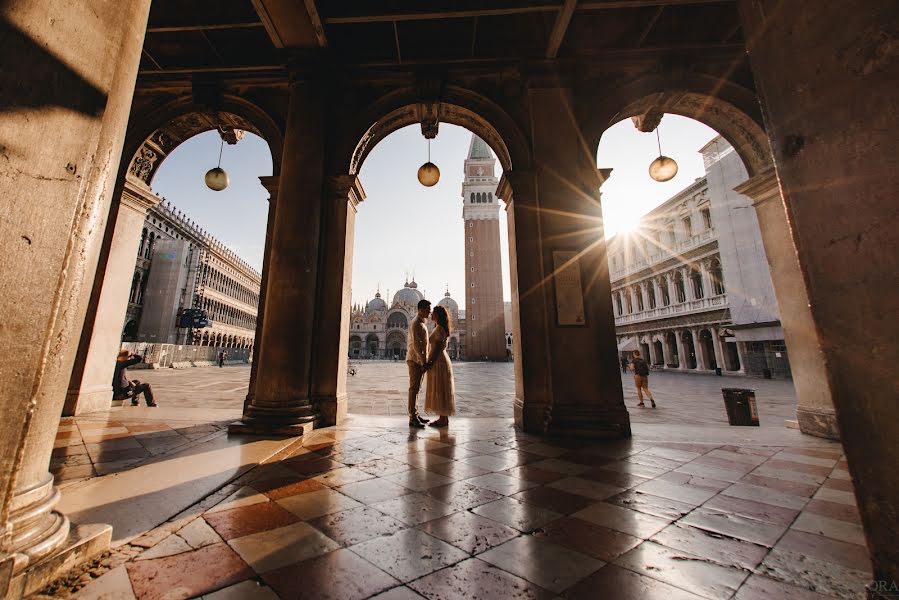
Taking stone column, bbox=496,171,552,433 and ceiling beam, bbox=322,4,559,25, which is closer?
stone column, bbox=496,171,552,433

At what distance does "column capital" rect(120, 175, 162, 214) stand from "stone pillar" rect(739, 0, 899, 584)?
24.8ft

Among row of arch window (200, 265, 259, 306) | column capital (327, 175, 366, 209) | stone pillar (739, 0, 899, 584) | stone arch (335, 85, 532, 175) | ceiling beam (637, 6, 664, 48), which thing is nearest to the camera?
stone pillar (739, 0, 899, 584)

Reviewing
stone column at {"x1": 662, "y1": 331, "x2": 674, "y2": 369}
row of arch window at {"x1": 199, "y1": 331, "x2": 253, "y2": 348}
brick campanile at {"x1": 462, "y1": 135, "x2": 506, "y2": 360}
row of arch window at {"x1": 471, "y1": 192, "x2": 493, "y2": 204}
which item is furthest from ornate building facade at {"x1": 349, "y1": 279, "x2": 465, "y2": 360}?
stone column at {"x1": 662, "y1": 331, "x2": 674, "y2": 369}

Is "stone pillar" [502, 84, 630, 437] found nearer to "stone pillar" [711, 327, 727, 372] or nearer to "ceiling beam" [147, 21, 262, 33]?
"ceiling beam" [147, 21, 262, 33]

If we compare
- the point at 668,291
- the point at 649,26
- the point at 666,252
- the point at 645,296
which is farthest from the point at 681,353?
the point at 649,26

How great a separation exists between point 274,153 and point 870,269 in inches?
247

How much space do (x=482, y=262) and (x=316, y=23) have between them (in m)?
44.2

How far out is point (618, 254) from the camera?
2980cm

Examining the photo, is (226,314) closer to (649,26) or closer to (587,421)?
(587,421)

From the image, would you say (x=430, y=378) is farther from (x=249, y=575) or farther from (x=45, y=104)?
(x=45, y=104)

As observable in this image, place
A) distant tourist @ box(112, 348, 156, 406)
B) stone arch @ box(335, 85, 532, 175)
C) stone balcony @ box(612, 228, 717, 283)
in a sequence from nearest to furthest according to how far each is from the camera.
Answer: stone arch @ box(335, 85, 532, 175) < distant tourist @ box(112, 348, 156, 406) < stone balcony @ box(612, 228, 717, 283)

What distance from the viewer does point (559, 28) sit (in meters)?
4.60

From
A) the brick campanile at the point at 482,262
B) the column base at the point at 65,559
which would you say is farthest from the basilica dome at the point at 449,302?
the column base at the point at 65,559

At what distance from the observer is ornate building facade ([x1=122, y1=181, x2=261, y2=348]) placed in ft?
102
